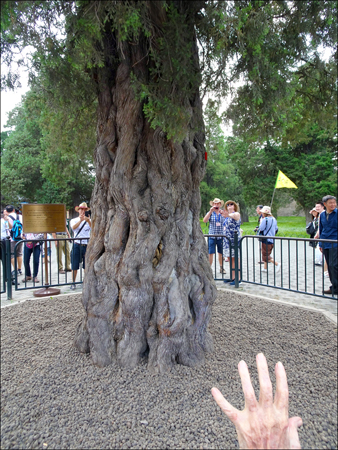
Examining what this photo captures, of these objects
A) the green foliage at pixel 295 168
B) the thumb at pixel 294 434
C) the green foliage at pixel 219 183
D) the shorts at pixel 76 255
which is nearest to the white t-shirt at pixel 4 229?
the shorts at pixel 76 255

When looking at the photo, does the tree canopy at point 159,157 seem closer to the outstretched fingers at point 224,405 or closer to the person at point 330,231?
the outstretched fingers at point 224,405

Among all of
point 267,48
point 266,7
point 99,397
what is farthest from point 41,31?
point 99,397

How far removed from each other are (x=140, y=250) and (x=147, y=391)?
1.41 meters

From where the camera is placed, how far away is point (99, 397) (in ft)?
10.0

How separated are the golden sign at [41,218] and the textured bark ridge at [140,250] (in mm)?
4342

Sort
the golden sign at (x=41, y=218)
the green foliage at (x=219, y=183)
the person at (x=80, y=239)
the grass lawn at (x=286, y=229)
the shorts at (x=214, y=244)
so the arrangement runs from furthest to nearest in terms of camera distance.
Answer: the green foliage at (x=219, y=183) → the grass lawn at (x=286, y=229) → the shorts at (x=214, y=244) → the person at (x=80, y=239) → the golden sign at (x=41, y=218)

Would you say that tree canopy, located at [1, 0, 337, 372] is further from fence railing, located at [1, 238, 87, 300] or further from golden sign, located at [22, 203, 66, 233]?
golden sign, located at [22, 203, 66, 233]

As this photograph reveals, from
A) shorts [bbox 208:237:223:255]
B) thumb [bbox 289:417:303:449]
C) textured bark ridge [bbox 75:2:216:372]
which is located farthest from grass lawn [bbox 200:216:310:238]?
thumb [bbox 289:417:303:449]

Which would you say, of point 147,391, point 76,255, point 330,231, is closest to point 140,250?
point 147,391

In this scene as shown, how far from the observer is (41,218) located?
779 centimetres

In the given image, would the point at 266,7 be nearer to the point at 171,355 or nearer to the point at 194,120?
the point at 194,120

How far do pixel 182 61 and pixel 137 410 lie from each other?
10.6 feet

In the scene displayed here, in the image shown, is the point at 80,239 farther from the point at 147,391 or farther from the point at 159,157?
Answer: the point at 147,391

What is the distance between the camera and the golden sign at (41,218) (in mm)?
7727
